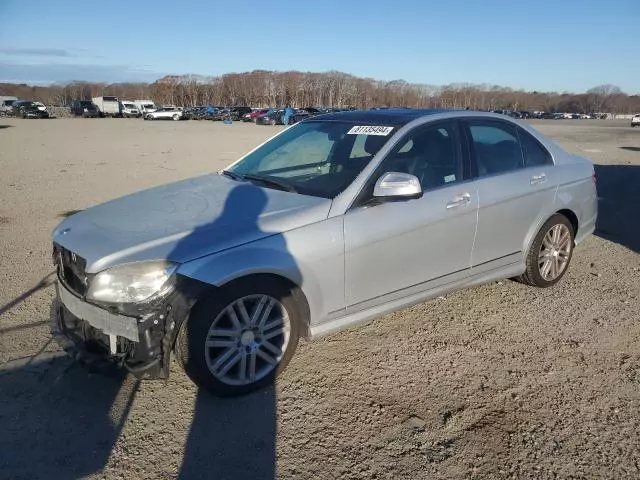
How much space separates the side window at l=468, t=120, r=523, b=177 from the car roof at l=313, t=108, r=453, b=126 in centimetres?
37

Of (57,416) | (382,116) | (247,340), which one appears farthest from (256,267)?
(382,116)

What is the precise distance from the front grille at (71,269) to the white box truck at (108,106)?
69321 millimetres

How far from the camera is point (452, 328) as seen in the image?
413 centimetres

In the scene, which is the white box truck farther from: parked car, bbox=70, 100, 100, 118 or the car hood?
the car hood

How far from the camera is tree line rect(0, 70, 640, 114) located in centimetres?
12212

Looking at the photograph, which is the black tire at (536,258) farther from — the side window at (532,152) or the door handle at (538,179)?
the side window at (532,152)

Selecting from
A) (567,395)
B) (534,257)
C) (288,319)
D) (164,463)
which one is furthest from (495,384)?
(164,463)

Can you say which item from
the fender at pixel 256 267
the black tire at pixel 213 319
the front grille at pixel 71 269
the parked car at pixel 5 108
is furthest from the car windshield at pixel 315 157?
the parked car at pixel 5 108

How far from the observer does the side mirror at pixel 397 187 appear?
3.37 meters

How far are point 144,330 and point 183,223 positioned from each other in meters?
0.73

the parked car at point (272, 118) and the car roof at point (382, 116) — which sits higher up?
the parked car at point (272, 118)

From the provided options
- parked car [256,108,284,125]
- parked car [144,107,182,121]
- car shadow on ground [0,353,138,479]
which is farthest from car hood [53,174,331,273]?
parked car [144,107,182,121]

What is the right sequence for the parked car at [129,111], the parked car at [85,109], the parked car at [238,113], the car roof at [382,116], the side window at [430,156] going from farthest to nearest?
the parked car at [129,111], the parked car at [85,109], the parked car at [238,113], the car roof at [382,116], the side window at [430,156]

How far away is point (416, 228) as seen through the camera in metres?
3.62
